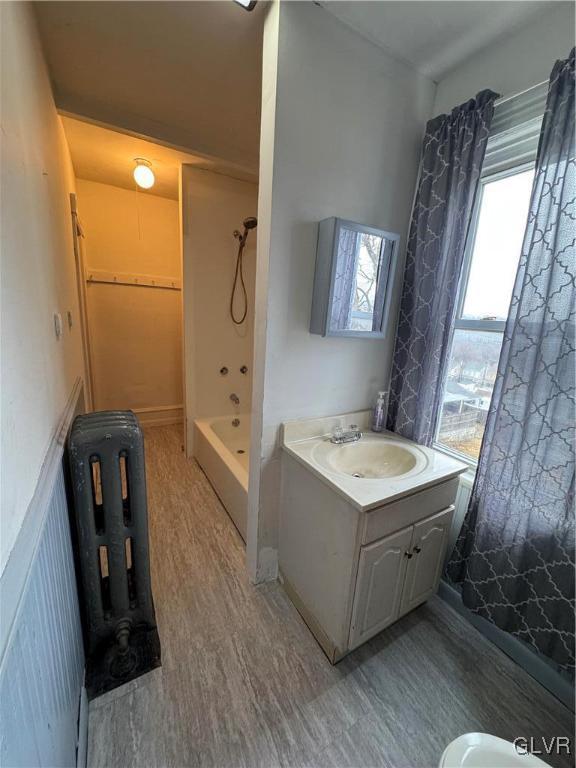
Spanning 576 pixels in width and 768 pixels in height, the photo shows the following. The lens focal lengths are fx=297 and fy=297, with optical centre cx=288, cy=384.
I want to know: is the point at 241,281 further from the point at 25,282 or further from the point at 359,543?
the point at 359,543

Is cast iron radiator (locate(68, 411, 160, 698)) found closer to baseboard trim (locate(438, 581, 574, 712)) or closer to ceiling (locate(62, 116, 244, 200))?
baseboard trim (locate(438, 581, 574, 712))

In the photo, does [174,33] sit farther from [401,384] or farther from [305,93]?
[401,384]

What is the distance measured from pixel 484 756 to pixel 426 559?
2.15 ft

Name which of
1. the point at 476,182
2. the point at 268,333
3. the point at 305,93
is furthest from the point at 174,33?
the point at 476,182

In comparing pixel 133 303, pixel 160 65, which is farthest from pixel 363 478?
pixel 133 303

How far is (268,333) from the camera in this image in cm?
130

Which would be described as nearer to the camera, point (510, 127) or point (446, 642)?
point (510, 127)

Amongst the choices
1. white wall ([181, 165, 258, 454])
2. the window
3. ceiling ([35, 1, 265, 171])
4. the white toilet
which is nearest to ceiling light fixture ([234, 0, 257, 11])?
ceiling ([35, 1, 265, 171])

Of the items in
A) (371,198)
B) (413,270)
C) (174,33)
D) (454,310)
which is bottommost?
(454,310)

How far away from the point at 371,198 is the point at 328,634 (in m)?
1.94

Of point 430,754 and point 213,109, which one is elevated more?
point 213,109

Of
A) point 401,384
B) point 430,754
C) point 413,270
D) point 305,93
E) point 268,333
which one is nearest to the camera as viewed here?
point 430,754

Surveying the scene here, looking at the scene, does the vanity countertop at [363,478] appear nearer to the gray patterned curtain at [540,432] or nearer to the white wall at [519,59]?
the gray patterned curtain at [540,432]

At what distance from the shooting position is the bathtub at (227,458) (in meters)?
1.89
